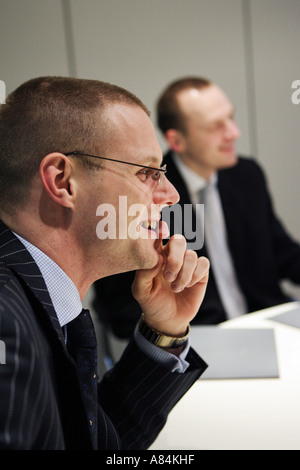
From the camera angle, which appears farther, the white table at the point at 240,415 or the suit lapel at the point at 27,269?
the white table at the point at 240,415

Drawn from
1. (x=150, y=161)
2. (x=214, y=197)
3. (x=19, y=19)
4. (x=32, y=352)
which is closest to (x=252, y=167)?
(x=214, y=197)

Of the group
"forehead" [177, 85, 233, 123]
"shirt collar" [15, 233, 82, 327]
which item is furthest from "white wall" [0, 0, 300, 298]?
"shirt collar" [15, 233, 82, 327]

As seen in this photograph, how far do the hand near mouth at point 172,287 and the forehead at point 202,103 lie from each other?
121cm

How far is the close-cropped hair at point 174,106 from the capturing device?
212cm

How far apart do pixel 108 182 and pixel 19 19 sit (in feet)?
2.81

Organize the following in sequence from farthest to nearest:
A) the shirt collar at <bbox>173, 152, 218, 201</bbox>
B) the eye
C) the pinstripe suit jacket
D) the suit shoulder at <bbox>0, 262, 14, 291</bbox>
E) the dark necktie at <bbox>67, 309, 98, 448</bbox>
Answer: the shirt collar at <bbox>173, 152, 218, 201</bbox>, the eye, the dark necktie at <bbox>67, 309, 98, 448</bbox>, the suit shoulder at <bbox>0, 262, 14, 291</bbox>, the pinstripe suit jacket

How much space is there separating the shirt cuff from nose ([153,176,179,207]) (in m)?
0.30

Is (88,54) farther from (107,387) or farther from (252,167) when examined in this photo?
(107,387)

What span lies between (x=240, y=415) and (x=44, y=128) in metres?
0.68

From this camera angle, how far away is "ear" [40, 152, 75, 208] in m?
0.79

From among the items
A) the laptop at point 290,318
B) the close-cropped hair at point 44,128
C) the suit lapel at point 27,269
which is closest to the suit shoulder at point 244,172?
the laptop at point 290,318

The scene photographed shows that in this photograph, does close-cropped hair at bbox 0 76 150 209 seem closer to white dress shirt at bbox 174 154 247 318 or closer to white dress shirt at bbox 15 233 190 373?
white dress shirt at bbox 15 233 190 373

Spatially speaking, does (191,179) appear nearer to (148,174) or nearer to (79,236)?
(148,174)

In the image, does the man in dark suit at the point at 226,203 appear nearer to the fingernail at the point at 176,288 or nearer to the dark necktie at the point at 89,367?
the fingernail at the point at 176,288
